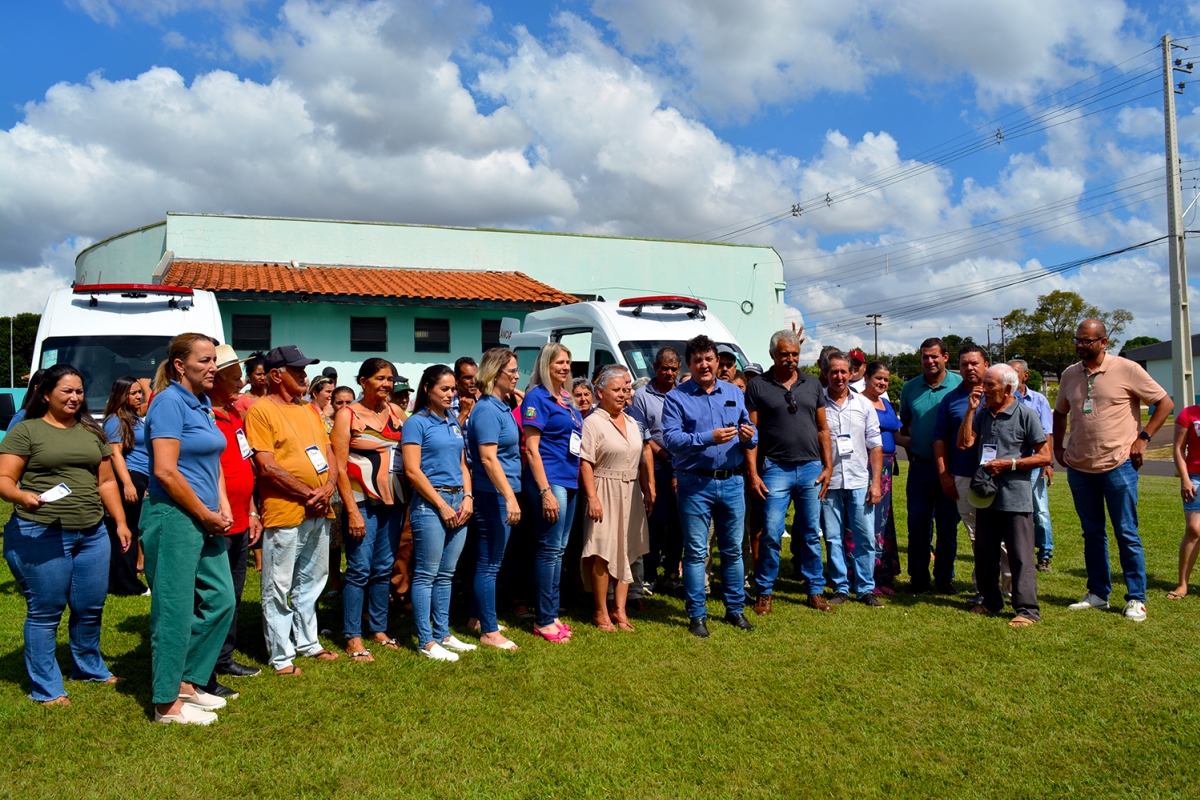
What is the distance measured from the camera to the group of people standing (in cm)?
418

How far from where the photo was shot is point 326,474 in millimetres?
4879

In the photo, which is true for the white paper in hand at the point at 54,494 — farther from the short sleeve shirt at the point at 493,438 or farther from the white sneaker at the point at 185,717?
the short sleeve shirt at the point at 493,438

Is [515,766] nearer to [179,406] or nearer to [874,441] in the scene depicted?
[179,406]

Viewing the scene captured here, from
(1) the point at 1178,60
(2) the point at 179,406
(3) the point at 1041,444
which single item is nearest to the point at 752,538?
(3) the point at 1041,444

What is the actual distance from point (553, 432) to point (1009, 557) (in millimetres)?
3610

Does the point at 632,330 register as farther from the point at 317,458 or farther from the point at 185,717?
the point at 185,717

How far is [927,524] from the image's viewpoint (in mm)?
6945

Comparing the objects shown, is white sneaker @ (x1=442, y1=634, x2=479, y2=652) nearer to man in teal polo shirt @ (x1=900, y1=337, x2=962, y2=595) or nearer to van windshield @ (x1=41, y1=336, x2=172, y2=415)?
man in teal polo shirt @ (x1=900, y1=337, x2=962, y2=595)

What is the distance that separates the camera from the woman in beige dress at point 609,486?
18.8ft

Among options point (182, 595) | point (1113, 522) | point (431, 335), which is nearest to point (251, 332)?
point (431, 335)

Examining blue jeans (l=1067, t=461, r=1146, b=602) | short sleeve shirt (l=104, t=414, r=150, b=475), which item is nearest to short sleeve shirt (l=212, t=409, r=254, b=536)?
short sleeve shirt (l=104, t=414, r=150, b=475)

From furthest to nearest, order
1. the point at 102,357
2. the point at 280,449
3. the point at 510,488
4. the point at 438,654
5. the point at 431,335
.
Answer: the point at 431,335
the point at 102,357
the point at 510,488
the point at 438,654
the point at 280,449

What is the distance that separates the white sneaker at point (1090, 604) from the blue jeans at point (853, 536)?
1470 mm

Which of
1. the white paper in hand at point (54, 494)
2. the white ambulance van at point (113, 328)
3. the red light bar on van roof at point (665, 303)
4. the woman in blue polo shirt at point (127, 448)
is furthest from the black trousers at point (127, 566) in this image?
the red light bar on van roof at point (665, 303)
